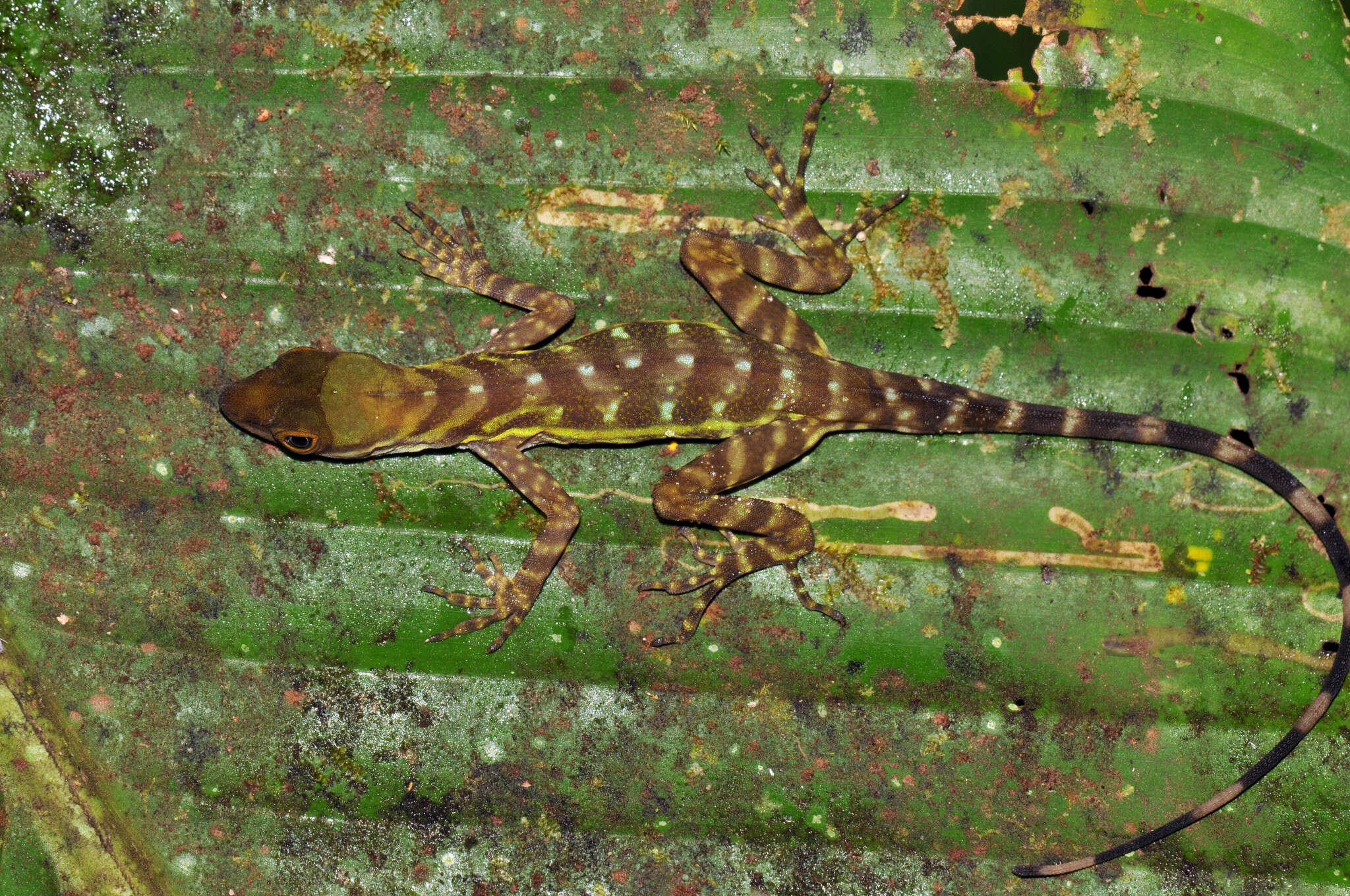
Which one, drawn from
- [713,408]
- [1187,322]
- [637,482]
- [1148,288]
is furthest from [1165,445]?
[637,482]

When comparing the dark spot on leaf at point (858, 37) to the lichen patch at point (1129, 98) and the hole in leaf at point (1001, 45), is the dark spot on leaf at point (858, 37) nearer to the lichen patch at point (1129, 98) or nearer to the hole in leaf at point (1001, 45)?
the hole in leaf at point (1001, 45)

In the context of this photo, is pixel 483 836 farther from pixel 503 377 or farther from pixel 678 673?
pixel 503 377

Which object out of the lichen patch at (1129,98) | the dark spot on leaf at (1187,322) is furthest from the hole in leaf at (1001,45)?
the dark spot on leaf at (1187,322)

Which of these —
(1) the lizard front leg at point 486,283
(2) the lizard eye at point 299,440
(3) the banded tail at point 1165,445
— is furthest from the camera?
(1) the lizard front leg at point 486,283

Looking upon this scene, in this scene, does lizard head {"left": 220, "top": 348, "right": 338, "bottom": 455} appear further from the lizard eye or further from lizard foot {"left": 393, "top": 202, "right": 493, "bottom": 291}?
lizard foot {"left": 393, "top": 202, "right": 493, "bottom": 291}

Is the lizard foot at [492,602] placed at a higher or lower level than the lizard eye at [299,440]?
lower
